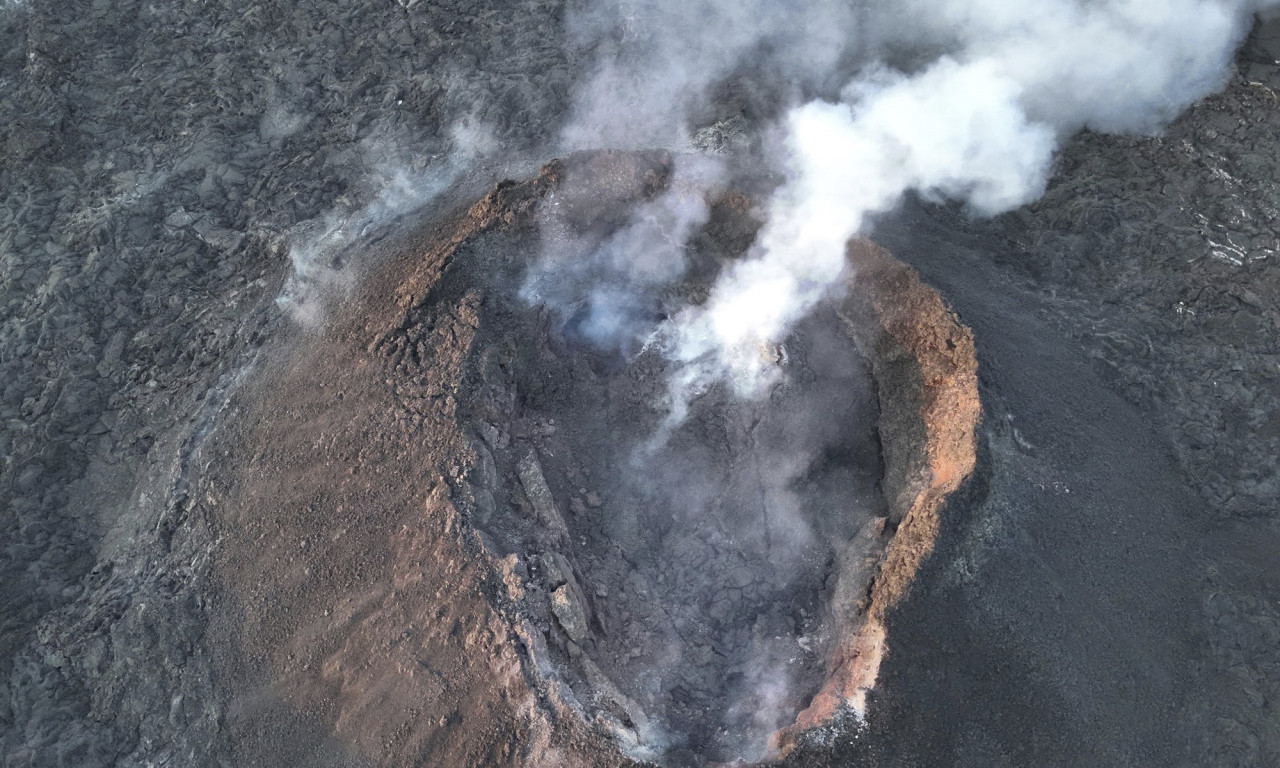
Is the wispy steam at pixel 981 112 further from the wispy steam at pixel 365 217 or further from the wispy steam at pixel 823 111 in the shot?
the wispy steam at pixel 365 217

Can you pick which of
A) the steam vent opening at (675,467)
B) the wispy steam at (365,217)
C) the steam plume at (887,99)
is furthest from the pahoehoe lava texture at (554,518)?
the wispy steam at (365,217)

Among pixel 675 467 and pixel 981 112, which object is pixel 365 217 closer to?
pixel 675 467

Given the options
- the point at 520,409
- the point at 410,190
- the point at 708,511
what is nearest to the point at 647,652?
the point at 708,511

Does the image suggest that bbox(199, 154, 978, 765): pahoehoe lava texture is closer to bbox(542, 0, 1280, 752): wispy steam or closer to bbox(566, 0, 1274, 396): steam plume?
bbox(542, 0, 1280, 752): wispy steam

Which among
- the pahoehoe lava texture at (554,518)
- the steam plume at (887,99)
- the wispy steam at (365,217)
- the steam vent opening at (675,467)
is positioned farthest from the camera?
the wispy steam at (365,217)

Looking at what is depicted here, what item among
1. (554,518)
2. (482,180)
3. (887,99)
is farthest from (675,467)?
(887,99)

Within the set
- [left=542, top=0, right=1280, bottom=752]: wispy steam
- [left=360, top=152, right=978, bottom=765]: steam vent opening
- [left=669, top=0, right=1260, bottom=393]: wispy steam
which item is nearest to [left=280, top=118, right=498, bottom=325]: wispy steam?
[left=360, top=152, right=978, bottom=765]: steam vent opening
